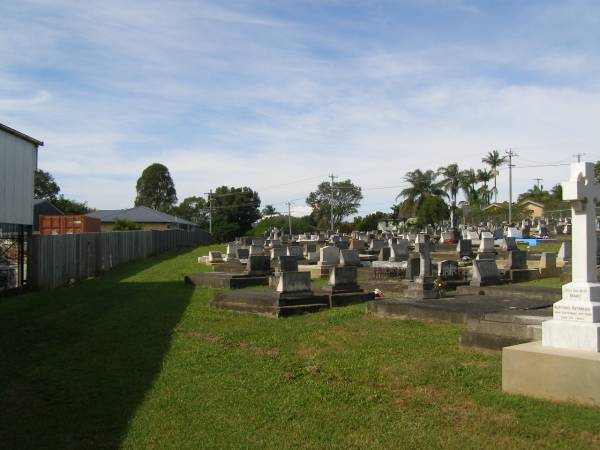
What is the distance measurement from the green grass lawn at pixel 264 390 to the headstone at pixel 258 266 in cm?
702

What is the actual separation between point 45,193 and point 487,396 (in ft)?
287

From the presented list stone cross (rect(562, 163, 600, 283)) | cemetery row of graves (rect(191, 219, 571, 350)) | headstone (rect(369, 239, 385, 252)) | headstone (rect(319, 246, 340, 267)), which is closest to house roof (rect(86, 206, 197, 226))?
headstone (rect(369, 239, 385, 252))

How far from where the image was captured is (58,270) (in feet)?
64.1

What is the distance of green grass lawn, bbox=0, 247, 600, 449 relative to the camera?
531 centimetres

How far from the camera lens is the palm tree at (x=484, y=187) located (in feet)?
249

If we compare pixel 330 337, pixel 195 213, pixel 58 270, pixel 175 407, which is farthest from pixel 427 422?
pixel 195 213

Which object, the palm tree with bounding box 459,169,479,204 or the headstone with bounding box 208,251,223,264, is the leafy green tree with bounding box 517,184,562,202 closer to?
the palm tree with bounding box 459,169,479,204

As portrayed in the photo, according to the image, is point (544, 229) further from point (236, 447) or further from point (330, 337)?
point (236, 447)

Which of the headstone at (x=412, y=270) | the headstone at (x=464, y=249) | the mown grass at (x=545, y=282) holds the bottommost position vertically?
the mown grass at (x=545, y=282)

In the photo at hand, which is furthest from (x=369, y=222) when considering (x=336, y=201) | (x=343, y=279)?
(x=343, y=279)

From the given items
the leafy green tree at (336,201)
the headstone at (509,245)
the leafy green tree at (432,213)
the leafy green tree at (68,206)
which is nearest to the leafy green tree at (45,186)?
the leafy green tree at (68,206)

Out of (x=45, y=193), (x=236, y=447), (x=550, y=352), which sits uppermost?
(x=45, y=193)

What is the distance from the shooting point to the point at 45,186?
86625 mm

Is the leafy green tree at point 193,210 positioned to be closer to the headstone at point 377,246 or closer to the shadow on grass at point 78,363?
the headstone at point 377,246
